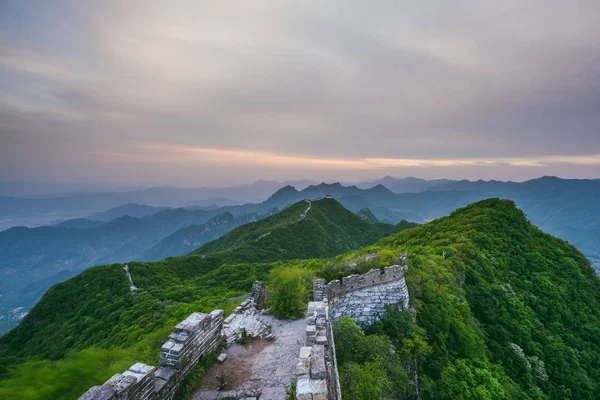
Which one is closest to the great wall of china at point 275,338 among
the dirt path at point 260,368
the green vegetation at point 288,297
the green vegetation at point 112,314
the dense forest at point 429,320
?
the dirt path at point 260,368

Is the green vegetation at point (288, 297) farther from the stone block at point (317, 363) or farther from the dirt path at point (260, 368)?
the stone block at point (317, 363)

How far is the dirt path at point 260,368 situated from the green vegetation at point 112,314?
87.5 inches

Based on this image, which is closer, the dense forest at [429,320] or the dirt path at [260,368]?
the dirt path at [260,368]

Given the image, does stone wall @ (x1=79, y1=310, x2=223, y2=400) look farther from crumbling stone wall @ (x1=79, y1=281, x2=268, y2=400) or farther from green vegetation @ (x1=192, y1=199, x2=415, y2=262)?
green vegetation @ (x1=192, y1=199, x2=415, y2=262)

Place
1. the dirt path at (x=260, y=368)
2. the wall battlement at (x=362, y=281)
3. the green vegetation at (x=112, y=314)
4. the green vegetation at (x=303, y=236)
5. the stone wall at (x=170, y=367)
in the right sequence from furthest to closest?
the green vegetation at (x=303, y=236), the wall battlement at (x=362, y=281), the dirt path at (x=260, y=368), the green vegetation at (x=112, y=314), the stone wall at (x=170, y=367)

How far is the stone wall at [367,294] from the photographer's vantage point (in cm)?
1335

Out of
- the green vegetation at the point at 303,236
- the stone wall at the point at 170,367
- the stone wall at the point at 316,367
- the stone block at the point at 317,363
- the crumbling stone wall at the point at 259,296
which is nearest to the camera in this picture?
the stone wall at the point at 170,367

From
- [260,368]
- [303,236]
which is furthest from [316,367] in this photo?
[303,236]

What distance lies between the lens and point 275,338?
35.3 ft

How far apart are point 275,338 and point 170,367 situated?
4365mm

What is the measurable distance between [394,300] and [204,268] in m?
41.0

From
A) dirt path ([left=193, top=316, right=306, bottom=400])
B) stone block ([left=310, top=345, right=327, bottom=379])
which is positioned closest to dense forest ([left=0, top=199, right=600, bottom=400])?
dirt path ([left=193, top=316, right=306, bottom=400])

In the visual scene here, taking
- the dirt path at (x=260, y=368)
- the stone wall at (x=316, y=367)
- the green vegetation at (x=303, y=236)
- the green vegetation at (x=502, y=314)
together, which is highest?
the stone wall at (x=316, y=367)

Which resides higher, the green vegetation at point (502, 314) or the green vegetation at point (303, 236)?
the green vegetation at point (502, 314)
